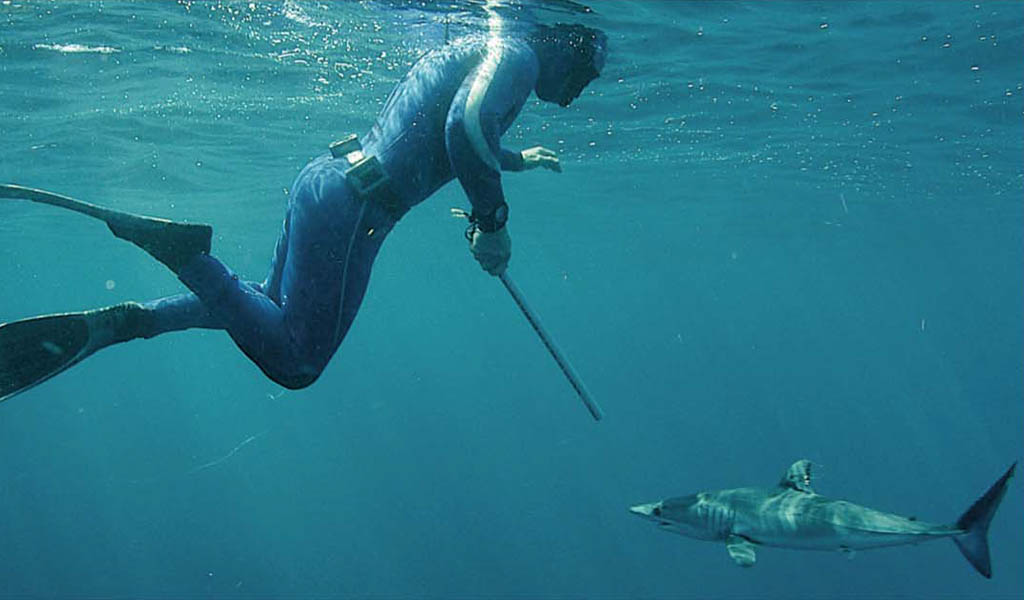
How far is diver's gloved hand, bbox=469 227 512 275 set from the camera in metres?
4.40

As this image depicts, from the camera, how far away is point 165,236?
3756 millimetres

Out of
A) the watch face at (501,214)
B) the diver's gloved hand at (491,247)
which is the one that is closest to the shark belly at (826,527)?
the diver's gloved hand at (491,247)

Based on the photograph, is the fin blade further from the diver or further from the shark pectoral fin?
the shark pectoral fin

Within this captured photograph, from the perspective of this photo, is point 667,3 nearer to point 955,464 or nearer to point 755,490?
point 755,490

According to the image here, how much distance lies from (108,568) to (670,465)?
24.6 meters

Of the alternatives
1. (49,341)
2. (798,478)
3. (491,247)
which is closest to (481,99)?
(491,247)

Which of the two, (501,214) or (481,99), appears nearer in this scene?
(481,99)

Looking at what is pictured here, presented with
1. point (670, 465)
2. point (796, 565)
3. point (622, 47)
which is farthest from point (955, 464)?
point (622, 47)

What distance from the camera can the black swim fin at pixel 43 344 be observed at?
3.94 m

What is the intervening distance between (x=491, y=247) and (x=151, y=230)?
1.98m

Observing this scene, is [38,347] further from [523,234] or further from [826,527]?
[523,234]

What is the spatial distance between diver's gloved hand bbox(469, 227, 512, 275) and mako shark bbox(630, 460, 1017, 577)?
2.63 metres

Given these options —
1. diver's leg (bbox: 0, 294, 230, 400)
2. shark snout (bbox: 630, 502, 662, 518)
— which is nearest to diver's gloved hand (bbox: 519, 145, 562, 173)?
shark snout (bbox: 630, 502, 662, 518)

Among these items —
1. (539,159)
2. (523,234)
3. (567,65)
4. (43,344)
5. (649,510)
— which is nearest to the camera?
(43,344)
